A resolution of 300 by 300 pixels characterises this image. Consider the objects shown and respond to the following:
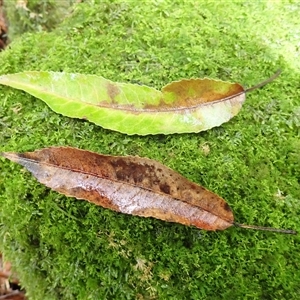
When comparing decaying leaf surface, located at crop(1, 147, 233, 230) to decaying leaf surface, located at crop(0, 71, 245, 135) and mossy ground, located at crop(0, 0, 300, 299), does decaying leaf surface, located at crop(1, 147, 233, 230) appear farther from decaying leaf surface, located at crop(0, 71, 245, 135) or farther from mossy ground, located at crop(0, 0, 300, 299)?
decaying leaf surface, located at crop(0, 71, 245, 135)

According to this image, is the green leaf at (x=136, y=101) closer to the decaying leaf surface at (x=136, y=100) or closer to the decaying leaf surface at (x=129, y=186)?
the decaying leaf surface at (x=136, y=100)

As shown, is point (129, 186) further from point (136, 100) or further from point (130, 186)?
point (136, 100)

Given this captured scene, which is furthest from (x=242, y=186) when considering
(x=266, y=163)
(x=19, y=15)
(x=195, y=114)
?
(x=19, y=15)

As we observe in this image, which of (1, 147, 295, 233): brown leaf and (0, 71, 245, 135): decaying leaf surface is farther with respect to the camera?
(0, 71, 245, 135): decaying leaf surface

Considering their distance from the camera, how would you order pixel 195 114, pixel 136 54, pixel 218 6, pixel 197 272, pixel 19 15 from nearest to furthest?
pixel 197 272, pixel 195 114, pixel 136 54, pixel 218 6, pixel 19 15

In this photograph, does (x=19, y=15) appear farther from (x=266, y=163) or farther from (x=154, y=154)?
(x=266, y=163)

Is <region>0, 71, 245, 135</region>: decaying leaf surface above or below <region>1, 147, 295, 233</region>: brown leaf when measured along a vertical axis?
above

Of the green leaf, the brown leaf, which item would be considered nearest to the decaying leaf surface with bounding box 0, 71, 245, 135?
the green leaf

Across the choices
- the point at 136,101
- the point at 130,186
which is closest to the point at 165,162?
the point at 130,186

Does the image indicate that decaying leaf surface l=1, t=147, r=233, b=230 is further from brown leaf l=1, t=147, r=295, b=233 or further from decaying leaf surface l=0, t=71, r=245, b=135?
decaying leaf surface l=0, t=71, r=245, b=135
